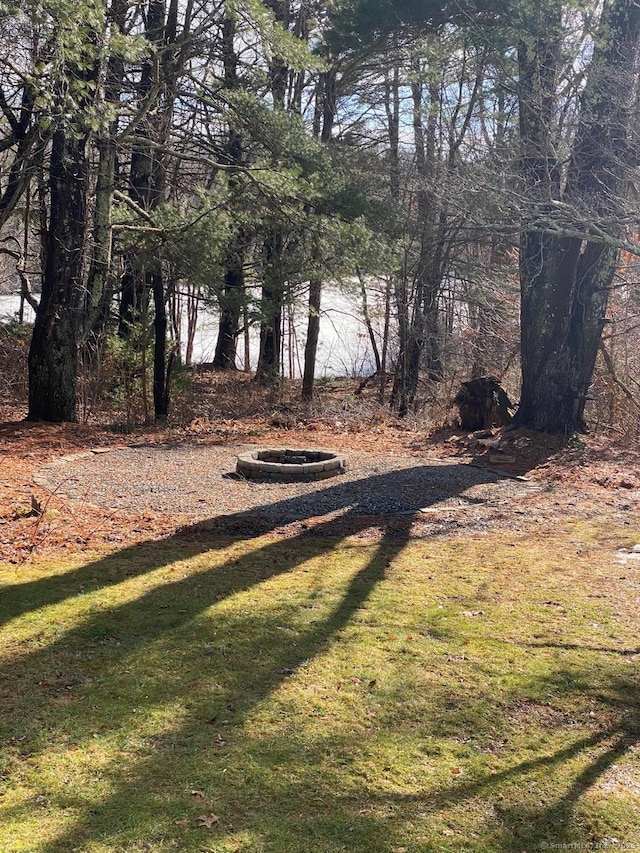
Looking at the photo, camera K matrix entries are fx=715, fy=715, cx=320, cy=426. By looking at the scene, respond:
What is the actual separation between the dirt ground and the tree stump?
13.2 inches

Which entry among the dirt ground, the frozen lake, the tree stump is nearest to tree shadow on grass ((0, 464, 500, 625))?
the dirt ground

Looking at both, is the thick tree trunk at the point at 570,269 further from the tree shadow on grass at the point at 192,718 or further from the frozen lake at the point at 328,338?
the tree shadow on grass at the point at 192,718

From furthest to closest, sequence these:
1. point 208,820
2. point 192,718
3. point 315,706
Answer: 1. point 315,706
2. point 192,718
3. point 208,820

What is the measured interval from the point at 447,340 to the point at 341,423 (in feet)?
16.8

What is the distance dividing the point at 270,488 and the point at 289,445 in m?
2.10

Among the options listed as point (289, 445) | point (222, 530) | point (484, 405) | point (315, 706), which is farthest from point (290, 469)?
point (315, 706)

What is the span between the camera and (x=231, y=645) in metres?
3.68

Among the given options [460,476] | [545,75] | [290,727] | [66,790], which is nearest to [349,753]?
[290,727]

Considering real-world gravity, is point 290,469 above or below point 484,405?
below

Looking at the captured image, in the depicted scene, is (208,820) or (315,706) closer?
(208,820)

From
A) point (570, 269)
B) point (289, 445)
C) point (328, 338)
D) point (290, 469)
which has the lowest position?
point (290, 469)

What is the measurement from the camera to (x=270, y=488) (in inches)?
289

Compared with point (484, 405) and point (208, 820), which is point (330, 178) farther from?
point (208, 820)

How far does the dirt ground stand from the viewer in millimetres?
5617
